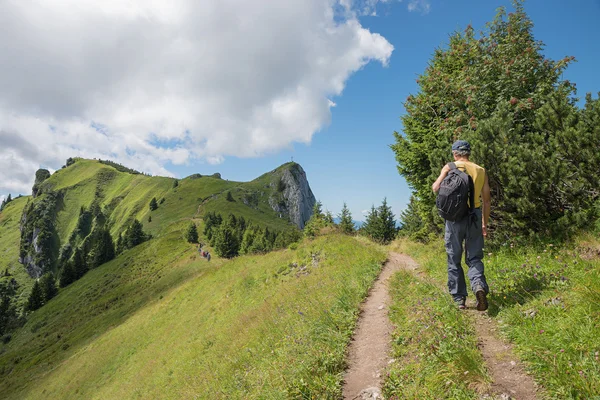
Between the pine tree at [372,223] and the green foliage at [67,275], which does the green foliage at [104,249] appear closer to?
the green foliage at [67,275]

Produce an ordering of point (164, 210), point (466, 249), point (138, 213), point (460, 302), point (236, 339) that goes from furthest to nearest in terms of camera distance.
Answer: point (138, 213) → point (164, 210) → point (236, 339) → point (466, 249) → point (460, 302)

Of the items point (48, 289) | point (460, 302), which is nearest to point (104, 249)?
point (48, 289)

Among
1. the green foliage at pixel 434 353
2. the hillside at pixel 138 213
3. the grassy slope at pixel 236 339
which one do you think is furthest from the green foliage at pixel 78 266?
the green foliage at pixel 434 353

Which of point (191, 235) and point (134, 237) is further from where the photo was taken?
point (134, 237)

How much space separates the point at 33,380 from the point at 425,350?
5200 cm

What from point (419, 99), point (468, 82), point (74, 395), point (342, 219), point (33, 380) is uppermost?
point (419, 99)

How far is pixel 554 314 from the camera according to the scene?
4.18 m

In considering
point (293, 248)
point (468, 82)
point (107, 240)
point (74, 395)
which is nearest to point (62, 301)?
point (107, 240)

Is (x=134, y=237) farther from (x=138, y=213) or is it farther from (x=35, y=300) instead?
(x=138, y=213)

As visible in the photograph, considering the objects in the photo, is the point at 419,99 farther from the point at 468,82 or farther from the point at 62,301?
the point at 62,301

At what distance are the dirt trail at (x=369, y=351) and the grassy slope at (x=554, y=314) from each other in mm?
782

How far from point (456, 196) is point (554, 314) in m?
2.15

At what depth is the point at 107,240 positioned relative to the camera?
373 feet

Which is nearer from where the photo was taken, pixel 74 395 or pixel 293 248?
pixel 293 248
